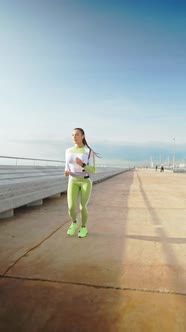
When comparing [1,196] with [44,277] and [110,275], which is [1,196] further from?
[110,275]

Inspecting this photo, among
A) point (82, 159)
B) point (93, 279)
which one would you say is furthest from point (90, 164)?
point (93, 279)

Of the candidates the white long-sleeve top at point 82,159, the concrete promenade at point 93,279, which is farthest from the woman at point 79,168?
the concrete promenade at point 93,279

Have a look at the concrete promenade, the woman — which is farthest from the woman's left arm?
the concrete promenade

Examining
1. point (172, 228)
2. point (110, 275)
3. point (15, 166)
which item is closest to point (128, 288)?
point (110, 275)

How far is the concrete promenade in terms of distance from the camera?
5.61 feet

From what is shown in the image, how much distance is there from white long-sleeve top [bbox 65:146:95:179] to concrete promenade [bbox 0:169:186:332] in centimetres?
99

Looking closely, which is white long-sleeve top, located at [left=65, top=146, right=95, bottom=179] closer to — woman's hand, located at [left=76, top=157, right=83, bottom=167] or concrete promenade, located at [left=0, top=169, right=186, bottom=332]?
woman's hand, located at [left=76, top=157, right=83, bottom=167]

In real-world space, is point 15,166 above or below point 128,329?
above

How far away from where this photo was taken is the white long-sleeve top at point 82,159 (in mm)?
3527

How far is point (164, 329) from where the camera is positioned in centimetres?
163

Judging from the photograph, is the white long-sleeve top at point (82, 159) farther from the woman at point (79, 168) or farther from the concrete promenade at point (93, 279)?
the concrete promenade at point (93, 279)

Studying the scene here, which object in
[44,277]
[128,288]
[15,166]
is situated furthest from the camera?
[15,166]

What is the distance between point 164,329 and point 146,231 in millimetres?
2453

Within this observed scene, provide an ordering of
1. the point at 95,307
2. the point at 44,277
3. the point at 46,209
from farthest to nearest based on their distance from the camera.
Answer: the point at 46,209
the point at 44,277
the point at 95,307
